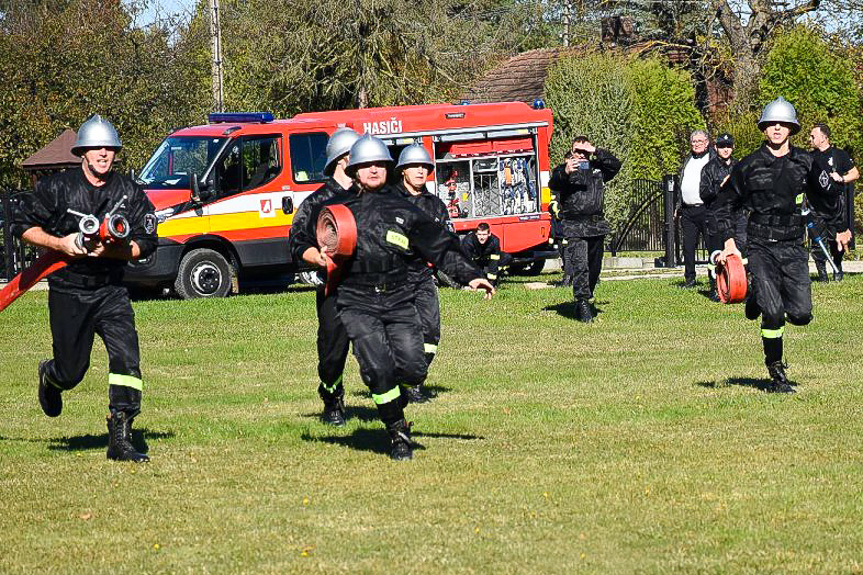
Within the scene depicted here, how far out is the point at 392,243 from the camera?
9391mm

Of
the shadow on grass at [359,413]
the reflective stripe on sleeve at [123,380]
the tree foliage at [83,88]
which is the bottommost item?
the shadow on grass at [359,413]

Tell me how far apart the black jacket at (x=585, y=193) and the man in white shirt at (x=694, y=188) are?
1670mm

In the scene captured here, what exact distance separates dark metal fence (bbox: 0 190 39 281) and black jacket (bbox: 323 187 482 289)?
646 inches

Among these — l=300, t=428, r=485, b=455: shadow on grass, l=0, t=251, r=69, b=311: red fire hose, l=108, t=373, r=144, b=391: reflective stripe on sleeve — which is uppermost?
l=0, t=251, r=69, b=311: red fire hose

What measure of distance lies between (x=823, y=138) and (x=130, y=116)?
24158 mm

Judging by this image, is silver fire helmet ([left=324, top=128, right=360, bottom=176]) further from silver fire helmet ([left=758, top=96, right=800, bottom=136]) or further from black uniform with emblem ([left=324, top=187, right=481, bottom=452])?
silver fire helmet ([left=758, top=96, right=800, bottom=136])

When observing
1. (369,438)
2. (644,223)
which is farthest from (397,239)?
(644,223)

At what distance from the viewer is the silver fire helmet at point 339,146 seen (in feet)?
35.1

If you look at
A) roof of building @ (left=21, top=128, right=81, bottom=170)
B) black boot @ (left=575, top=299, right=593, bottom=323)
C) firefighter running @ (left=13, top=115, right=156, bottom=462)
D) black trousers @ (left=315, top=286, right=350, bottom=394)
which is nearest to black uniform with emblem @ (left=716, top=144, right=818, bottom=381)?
black trousers @ (left=315, top=286, right=350, bottom=394)

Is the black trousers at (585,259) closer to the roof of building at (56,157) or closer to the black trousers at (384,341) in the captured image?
the black trousers at (384,341)

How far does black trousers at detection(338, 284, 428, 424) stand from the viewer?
9477 millimetres

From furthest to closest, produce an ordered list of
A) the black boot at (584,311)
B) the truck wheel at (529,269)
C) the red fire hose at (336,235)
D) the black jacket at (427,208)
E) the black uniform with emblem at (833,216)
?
1. the truck wheel at (529,269)
2. the black boot at (584,311)
3. the black uniform with emblem at (833,216)
4. the black jacket at (427,208)
5. the red fire hose at (336,235)

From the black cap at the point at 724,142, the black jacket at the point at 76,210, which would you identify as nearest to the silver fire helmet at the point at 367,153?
the black jacket at the point at 76,210

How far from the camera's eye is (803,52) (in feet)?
112
